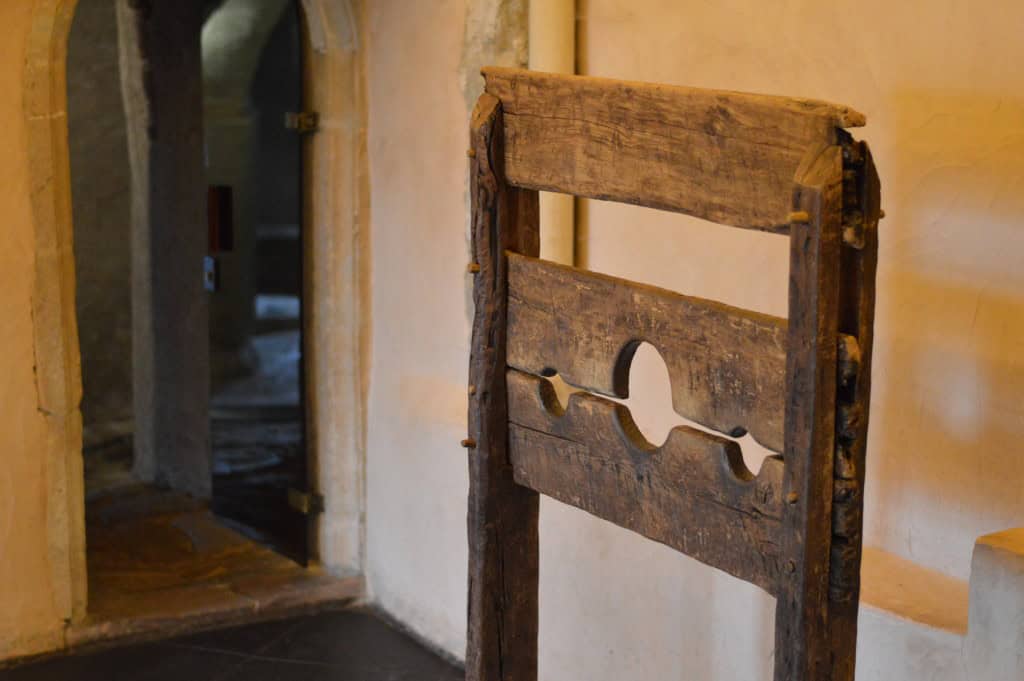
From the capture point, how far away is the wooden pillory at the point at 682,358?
223 centimetres

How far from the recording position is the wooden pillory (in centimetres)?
223

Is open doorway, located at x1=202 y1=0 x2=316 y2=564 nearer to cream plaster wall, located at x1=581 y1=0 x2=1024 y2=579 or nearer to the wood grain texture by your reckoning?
Answer: cream plaster wall, located at x1=581 y1=0 x2=1024 y2=579

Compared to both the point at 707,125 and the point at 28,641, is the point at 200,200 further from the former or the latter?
the point at 707,125

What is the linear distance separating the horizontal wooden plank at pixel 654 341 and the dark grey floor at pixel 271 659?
6.36 ft

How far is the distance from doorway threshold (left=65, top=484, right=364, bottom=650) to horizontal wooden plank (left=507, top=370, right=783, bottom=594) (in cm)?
232

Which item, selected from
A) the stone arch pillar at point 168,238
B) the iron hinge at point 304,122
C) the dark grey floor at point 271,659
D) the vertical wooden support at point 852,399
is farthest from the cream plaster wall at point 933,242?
the stone arch pillar at point 168,238

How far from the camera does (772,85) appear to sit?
341cm

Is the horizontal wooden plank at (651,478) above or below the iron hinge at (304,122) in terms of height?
below

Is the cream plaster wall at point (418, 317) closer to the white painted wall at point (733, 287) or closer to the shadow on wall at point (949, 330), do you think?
the white painted wall at point (733, 287)

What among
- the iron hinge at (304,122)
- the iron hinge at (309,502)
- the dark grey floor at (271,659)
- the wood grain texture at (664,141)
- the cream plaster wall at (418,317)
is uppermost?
the wood grain texture at (664,141)

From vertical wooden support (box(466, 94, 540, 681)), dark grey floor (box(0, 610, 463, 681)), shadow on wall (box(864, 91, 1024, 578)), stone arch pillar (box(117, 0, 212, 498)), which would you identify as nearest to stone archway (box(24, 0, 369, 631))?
dark grey floor (box(0, 610, 463, 681))

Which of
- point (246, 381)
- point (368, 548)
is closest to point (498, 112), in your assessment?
point (368, 548)

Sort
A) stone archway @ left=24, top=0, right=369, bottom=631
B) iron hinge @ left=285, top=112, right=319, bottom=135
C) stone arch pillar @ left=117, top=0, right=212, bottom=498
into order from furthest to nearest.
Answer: stone arch pillar @ left=117, top=0, right=212, bottom=498 < iron hinge @ left=285, top=112, right=319, bottom=135 < stone archway @ left=24, top=0, right=369, bottom=631

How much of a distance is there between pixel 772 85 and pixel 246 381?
6446mm
